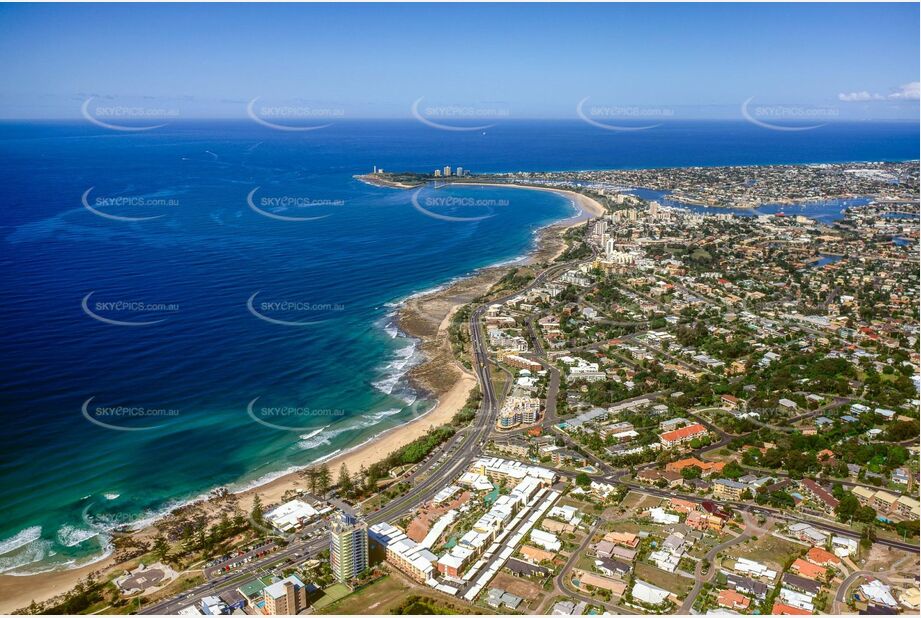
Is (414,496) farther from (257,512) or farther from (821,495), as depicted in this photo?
(821,495)

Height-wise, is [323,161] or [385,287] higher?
[323,161]

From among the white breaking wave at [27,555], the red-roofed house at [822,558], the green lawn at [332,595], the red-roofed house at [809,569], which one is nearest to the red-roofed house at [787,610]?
the red-roofed house at [809,569]

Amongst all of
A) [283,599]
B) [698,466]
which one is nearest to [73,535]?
[283,599]

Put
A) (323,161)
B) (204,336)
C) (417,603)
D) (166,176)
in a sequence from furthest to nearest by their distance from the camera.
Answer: (323,161) < (166,176) < (204,336) < (417,603)

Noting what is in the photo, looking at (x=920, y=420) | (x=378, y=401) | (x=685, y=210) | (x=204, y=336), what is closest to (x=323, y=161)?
(x=685, y=210)

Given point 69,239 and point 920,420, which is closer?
point 920,420

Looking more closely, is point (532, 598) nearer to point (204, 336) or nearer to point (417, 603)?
point (417, 603)

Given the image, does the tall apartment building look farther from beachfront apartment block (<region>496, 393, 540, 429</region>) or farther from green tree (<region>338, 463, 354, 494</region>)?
beachfront apartment block (<region>496, 393, 540, 429</region>)
